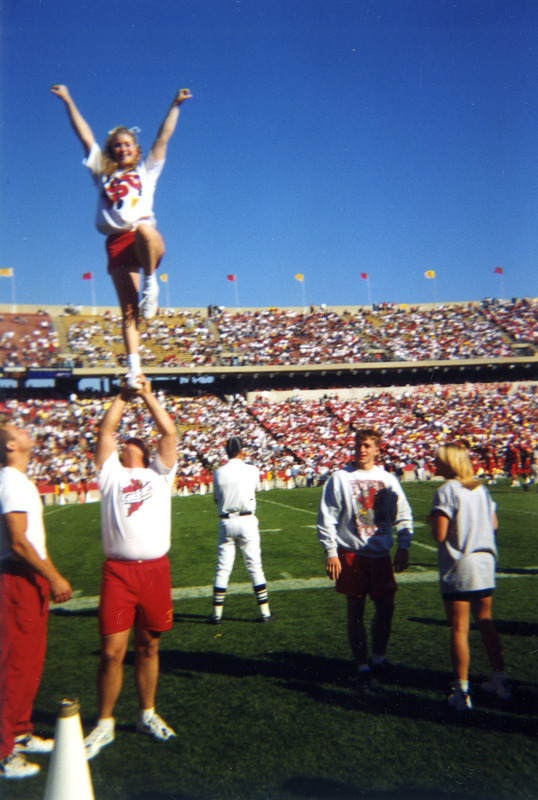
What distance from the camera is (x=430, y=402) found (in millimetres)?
33625

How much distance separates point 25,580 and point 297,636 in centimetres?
279

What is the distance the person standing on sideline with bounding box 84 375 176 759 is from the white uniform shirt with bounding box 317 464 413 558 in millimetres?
1179

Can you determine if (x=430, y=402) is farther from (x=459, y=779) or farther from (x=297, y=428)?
(x=459, y=779)

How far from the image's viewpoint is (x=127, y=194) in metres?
2.67

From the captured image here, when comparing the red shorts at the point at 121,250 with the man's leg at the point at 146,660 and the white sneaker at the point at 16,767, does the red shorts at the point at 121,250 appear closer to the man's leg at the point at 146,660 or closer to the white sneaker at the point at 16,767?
the man's leg at the point at 146,660

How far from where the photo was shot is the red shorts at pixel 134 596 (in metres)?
3.25

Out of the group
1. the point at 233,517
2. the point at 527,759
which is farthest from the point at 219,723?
the point at 233,517

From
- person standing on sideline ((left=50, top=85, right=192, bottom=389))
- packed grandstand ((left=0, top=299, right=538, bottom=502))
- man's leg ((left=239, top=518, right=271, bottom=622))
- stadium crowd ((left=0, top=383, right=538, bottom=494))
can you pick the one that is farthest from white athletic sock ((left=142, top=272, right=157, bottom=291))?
stadium crowd ((left=0, top=383, right=538, bottom=494))

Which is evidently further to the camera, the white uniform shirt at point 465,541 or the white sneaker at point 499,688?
the white sneaker at point 499,688

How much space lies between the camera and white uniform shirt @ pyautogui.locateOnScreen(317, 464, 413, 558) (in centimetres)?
414

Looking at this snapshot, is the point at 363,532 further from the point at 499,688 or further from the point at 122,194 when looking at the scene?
the point at 122,194

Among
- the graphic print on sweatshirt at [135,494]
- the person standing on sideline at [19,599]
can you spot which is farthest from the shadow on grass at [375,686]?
the graphic print on sweatshirt at [135,494]

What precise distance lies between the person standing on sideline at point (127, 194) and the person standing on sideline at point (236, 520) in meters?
3.16

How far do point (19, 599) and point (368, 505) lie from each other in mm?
2178
